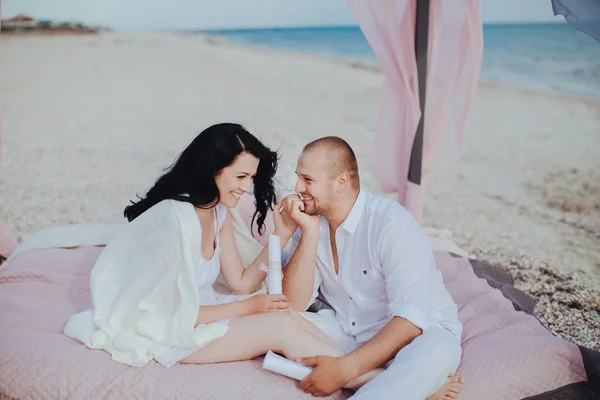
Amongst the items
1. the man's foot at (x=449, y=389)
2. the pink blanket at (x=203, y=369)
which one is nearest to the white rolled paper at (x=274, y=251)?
the pink blanket at (x=203, y=369)

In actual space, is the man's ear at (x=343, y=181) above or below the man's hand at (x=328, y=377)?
above

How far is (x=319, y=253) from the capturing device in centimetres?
268

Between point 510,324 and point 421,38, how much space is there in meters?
2.02

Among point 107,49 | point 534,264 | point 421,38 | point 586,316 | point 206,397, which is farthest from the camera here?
point 107,49

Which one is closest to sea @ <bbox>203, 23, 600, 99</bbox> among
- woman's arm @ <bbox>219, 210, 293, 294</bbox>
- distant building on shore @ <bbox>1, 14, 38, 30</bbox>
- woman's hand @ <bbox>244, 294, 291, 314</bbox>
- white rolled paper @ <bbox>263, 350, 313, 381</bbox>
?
distant building on shore @ <bbox>1, 14, 38, 30</bbox>

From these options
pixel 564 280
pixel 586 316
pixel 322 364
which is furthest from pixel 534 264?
pixel 322 364

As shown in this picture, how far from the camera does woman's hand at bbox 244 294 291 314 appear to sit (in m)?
2.45

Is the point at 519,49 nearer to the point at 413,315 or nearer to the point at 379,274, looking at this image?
the point at 379,274

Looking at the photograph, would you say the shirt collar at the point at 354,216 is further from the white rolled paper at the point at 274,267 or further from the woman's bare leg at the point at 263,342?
the woman's bare leg at the point at 263,342

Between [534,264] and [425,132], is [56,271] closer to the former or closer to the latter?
[425,132]

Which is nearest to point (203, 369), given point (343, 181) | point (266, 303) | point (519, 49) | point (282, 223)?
point (266, 303)

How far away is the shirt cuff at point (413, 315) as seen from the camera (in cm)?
232

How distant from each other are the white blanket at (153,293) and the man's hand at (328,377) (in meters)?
0.40

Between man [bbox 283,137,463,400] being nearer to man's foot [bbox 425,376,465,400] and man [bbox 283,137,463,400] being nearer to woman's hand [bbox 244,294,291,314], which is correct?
man's foot [bbox 425,376,465,400]
